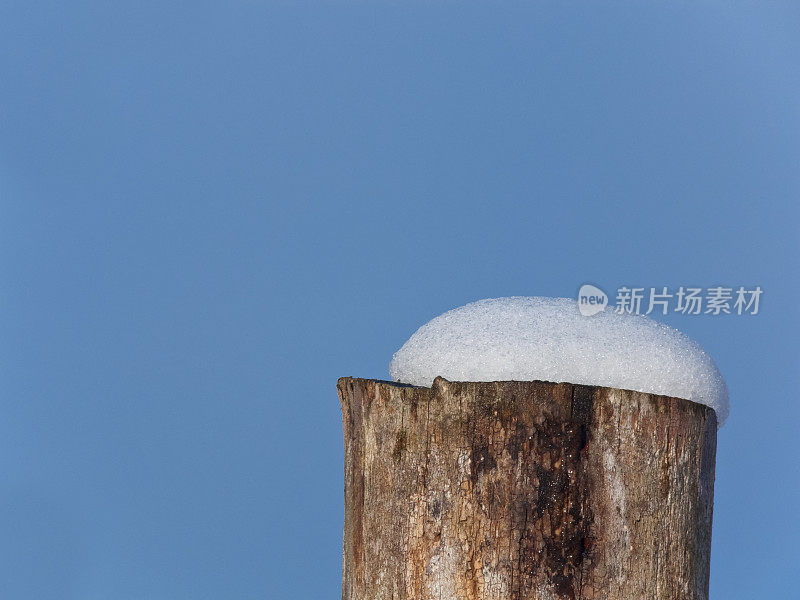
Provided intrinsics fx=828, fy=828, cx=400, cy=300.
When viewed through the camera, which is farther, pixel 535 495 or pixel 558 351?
pixel 558 351

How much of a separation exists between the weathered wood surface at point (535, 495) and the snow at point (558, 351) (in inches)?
4.4

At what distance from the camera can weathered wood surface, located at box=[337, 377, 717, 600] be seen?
66.7 inches

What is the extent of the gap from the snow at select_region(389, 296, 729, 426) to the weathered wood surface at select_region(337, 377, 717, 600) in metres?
0.11

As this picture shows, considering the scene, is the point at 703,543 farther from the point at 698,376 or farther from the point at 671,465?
the point at 698,376

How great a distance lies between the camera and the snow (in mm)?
1863

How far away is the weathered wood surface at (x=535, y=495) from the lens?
1.70m

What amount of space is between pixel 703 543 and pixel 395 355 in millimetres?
849

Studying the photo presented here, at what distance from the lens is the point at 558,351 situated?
1867 mm

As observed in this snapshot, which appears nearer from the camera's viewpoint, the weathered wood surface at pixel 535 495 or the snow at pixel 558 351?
the weathered wood surface at pixel 535 495

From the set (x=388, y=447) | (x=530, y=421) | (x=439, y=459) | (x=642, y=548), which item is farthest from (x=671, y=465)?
(x=388, y=447)

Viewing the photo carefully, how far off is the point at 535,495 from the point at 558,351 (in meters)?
0.34

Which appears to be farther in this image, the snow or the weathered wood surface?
the snow

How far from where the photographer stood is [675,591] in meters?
1.77

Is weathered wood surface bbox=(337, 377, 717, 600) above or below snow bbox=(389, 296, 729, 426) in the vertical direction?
below
